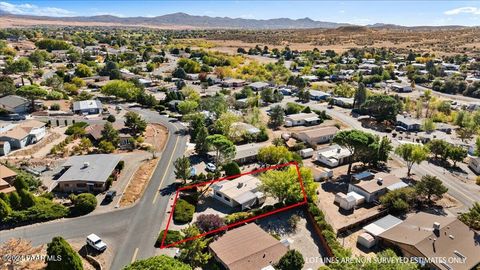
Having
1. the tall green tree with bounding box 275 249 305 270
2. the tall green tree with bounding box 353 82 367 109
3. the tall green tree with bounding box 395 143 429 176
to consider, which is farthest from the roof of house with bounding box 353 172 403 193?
the tall green tree with bounding box 353 82 367 109

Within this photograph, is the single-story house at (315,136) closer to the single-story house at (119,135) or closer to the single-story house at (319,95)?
the single-story house at (119,135)

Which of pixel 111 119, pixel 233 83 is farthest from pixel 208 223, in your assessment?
pixel 233 83

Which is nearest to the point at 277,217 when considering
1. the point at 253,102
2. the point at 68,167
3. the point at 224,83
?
the point at 68,167

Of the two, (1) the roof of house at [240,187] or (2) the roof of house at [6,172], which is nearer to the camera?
(1) the roof of house at [240,187]

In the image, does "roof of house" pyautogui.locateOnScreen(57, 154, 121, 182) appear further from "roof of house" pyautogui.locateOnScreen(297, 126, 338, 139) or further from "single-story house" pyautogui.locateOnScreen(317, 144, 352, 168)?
"roof of house" pyautogui.locateOnScreen(297, 126, 338, 139)

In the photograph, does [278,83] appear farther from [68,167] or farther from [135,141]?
[68,167]

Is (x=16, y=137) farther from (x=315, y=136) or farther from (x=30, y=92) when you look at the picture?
(x=315, y=136)

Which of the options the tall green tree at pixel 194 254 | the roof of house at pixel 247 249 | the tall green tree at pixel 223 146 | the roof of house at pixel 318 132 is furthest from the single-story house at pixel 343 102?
the tall green tree at pixel 194 254
